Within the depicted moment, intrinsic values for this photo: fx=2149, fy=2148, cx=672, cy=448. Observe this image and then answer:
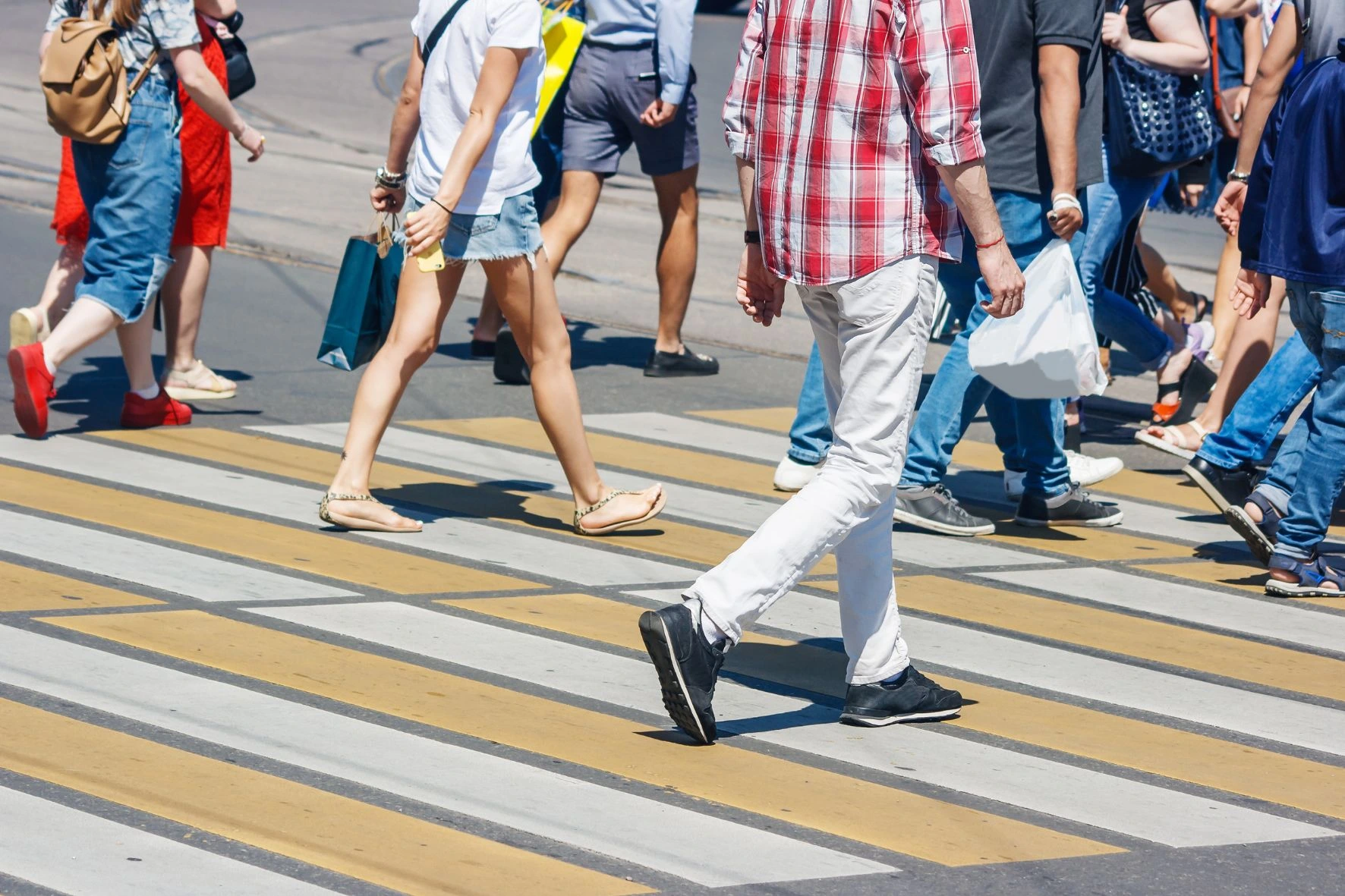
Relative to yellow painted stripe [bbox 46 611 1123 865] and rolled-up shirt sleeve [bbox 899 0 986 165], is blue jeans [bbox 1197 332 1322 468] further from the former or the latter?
yellow painted stripe [bbox 46 611 1123 865]

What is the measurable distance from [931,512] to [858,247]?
236cm

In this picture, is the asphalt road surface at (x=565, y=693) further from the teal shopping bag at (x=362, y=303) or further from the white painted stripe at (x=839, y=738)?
the teal shopping bag at (x=362, y=303)

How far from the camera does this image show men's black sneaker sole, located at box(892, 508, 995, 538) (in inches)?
263

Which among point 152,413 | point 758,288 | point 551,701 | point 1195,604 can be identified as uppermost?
point 758,288

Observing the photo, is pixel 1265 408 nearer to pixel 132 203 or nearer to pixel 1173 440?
pixel 1173 440

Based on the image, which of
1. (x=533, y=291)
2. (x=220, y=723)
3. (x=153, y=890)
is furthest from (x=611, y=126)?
(x=153, y=890)

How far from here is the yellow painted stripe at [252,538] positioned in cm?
575

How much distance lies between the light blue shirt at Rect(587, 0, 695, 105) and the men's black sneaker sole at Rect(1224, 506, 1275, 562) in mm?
Answer: 3341

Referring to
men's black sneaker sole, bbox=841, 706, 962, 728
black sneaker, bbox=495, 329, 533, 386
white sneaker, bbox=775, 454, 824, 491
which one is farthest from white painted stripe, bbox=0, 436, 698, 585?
black sneaker, bbox=495, 329, 533, 386

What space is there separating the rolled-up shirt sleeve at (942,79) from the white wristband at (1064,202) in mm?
1993

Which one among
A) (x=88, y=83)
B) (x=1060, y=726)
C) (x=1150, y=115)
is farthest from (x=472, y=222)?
(x=1150, y=115)

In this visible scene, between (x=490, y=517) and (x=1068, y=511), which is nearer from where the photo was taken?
(x=490, y=517)

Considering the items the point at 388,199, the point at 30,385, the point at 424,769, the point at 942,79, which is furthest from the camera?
the point at 30,385

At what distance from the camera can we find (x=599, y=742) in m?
4.38
